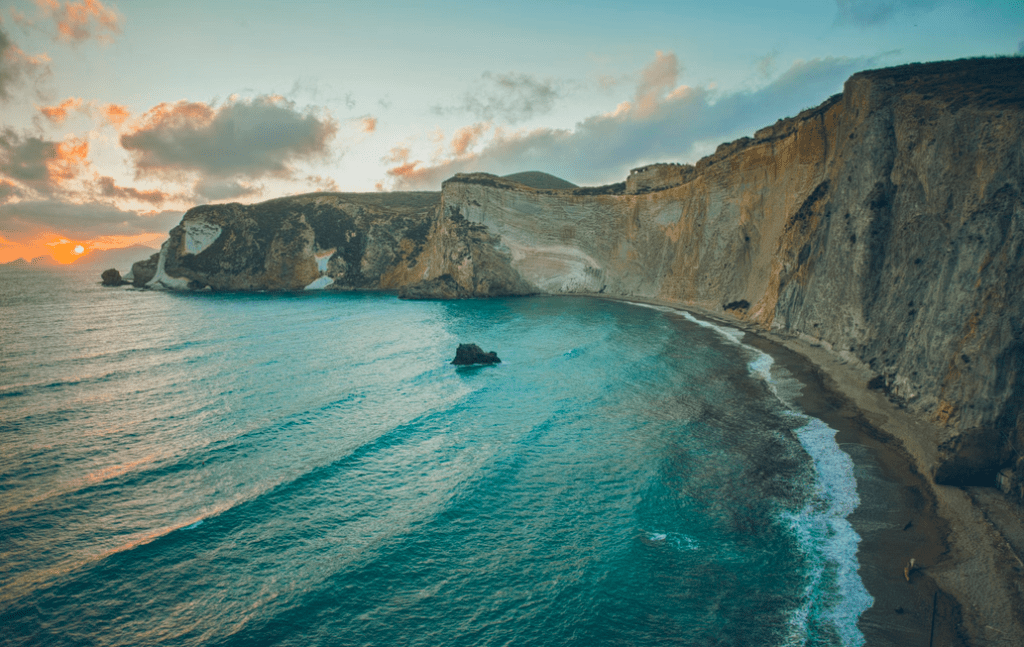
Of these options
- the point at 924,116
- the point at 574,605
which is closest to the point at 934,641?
the point at 574,605

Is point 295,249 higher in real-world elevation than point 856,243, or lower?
higher

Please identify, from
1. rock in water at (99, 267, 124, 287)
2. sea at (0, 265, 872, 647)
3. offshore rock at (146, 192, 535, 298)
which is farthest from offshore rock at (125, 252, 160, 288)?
sea at (0, 265, 872, 647)

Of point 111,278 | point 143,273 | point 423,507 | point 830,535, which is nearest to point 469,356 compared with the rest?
point 423,507

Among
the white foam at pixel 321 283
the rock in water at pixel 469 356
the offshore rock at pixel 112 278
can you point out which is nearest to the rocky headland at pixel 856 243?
the rock in water at pixel 469 356

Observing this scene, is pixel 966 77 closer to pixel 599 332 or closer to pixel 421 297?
pixel 599 332

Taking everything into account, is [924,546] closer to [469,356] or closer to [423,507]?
[423,507]

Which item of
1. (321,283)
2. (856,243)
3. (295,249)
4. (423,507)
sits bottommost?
(423,507)

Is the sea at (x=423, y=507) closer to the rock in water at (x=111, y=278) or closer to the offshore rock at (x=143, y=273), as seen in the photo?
the offshore rock at (x=143, y=273)
